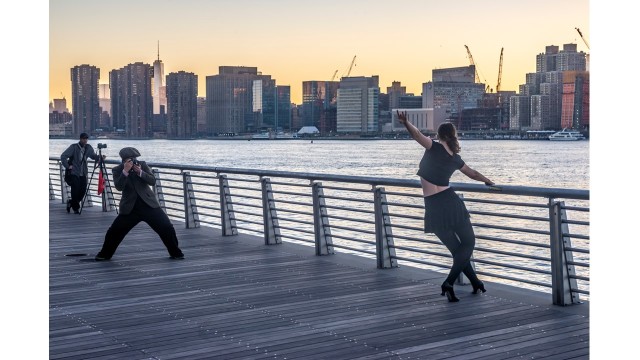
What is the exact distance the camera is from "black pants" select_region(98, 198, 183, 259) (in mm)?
11281

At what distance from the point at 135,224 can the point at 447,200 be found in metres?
4.62

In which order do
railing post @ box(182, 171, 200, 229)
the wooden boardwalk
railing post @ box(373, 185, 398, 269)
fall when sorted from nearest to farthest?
the wooden boardwalk, railing post @ box(373, 185, 398, 269), railing post @ box(182, 171, 200, 229)

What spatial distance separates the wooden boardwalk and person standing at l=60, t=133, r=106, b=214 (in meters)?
6.68

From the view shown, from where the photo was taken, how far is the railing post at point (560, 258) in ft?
25.6

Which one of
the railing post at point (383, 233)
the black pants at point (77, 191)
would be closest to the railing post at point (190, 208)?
the black pants at point (77, 191)

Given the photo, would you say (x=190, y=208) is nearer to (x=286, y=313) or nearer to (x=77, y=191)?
(x=77, y=191)

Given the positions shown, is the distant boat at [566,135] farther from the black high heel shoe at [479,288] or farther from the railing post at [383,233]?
the black high heel shoe at [479,288]

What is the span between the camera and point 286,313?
7.64m

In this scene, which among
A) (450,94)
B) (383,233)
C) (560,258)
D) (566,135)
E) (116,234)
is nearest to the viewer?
(560,258)

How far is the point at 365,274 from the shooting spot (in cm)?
973

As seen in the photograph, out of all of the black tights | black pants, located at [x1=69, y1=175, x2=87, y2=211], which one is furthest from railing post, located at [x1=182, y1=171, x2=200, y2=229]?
the black tights

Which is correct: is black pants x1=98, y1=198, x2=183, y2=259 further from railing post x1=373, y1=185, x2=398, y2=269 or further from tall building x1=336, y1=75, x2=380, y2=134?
tall building x1=336, y1=75, x2=380, y2=134

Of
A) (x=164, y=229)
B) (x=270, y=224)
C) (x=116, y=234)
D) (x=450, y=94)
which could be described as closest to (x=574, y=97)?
(x=450, y=94)
